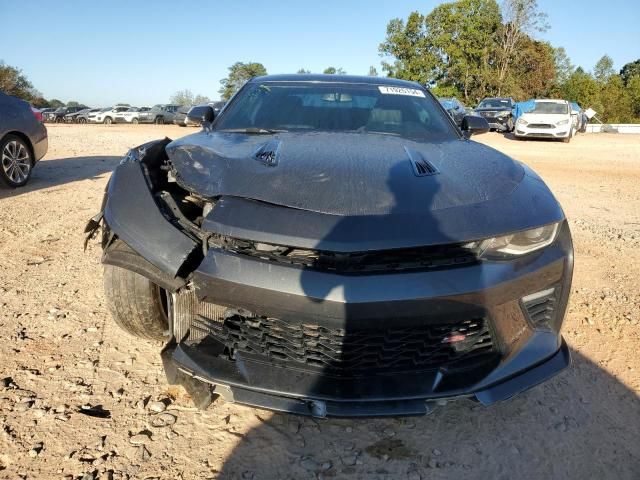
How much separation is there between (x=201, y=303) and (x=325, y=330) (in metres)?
0.48

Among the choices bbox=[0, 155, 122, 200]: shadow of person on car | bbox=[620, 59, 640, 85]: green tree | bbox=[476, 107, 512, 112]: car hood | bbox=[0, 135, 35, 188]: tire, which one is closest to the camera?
bbox=[0, 135, 35, 188]: tire

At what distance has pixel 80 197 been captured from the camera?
6270 mm

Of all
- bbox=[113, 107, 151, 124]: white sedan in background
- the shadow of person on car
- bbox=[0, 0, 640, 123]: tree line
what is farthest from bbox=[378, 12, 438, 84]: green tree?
the shadow of person on car

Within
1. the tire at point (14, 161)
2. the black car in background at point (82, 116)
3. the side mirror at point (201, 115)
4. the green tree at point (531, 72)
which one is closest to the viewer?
the side mirror at point (201, 115)

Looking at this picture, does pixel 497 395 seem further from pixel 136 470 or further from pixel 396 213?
pixel 136 470

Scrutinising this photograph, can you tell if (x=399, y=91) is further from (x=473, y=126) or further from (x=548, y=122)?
(x=548, y=122)

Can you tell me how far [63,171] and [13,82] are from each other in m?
48.7

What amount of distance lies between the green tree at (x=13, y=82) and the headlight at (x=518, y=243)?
5261 centimetres

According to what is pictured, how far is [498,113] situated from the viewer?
77.2 ft

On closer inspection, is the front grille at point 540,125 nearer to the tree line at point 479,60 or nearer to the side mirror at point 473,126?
the side mirror at point 473,126

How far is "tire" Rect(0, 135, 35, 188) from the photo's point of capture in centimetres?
641

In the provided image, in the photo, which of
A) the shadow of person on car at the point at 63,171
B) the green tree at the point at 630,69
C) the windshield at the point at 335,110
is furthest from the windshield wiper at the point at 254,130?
the green tree at the point at 630,69

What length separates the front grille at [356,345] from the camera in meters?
1.74

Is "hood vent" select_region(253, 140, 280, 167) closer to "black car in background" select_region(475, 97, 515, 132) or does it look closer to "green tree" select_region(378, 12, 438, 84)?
"black car in background" select_region(475, 97, 515, 132)
